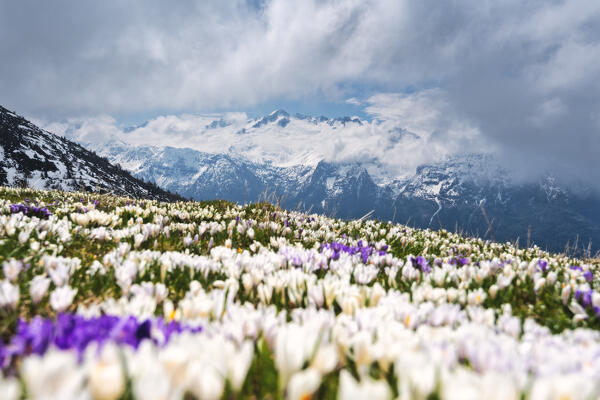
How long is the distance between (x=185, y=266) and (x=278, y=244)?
7.56 feet

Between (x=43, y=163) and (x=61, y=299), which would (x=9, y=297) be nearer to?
(x=61, y=299)

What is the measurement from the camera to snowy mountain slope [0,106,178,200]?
65500 millimetres

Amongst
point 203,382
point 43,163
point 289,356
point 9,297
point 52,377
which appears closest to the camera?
point 52,377

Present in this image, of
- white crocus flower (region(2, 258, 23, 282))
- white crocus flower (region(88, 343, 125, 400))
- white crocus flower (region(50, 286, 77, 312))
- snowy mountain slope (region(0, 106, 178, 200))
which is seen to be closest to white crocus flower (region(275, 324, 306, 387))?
white crocus flower (region(88, 343, 125, 400))

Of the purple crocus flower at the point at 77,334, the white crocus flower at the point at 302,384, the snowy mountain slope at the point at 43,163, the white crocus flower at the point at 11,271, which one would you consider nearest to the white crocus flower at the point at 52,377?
the purple crocus flower at the point at 77,334

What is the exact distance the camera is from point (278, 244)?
20.0 feet

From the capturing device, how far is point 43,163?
7656cm

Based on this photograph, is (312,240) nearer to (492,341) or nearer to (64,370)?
(492,341)

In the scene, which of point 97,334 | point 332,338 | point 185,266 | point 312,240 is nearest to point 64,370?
point 97,334

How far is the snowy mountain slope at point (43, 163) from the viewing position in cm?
6550

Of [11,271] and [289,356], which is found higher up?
[289,356]

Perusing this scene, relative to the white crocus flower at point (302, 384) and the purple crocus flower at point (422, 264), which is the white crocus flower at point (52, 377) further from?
the purple crocus flower at point (422, 264)

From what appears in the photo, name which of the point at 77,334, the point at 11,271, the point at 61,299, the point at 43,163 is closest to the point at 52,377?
the point at 77,334

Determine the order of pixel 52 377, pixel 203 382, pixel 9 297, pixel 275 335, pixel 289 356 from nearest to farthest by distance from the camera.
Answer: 1. pixel 52 377
2. pixel 203 382
3. pixel 289 356
4. pixel 275 335
5. pixel 9 297
